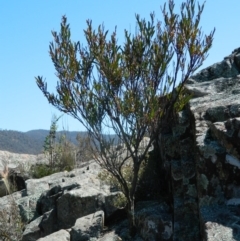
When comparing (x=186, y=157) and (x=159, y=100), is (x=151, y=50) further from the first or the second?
(x=186, y=157)

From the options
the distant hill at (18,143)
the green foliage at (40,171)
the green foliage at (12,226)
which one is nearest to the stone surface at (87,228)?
the green foliage at (12,226)

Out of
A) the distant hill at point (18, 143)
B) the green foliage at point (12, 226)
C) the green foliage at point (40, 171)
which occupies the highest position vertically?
the distant hill at point (18, 143)

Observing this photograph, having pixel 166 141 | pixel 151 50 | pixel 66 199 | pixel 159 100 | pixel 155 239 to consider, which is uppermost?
pixel 151 50

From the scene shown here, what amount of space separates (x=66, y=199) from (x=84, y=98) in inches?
75.2

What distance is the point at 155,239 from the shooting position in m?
6.92

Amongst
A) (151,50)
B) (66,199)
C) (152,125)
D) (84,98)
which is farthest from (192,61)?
(66,199)

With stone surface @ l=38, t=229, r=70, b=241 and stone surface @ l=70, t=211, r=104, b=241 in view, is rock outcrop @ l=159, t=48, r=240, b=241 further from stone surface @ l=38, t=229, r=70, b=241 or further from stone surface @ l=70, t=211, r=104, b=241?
stone surface @ l=38, t=229, r=70, b=241

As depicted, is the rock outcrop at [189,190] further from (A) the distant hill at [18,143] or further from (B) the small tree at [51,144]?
(A) the distant hill at [18,143]

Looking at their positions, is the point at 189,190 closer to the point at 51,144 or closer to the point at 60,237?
the point at 60,237

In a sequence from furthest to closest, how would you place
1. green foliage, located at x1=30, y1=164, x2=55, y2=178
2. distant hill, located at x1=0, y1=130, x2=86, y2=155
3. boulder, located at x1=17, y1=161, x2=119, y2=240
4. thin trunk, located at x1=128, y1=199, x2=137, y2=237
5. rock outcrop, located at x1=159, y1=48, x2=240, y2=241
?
1. distant hill, located at x1=0, y1=130, x2=86, y2=155
2. green foliage, located at x1=30, y1=164, x2=55, y2=178
3. boulder, located at x1=17, y1=161, x2=119, y2=240
4. thin trunk, located at x1=128, y1=199, x2=137, y2=237
5. rock outcrop, located at x1=159, y1=48, x2=240, y2=241

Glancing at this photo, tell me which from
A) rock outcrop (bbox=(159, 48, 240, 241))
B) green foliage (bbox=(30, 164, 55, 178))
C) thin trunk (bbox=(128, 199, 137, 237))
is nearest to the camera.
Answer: rock outcrop (bbox=(159, 48, 240, 241))

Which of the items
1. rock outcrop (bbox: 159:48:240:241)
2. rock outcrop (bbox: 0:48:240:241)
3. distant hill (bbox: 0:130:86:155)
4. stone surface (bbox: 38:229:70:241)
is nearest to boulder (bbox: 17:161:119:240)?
rock outcrop (bbox: 0:48:240:241)

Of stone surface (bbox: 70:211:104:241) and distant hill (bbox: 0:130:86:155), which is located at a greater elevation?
distant hill (bbox: 0:130:86:155)

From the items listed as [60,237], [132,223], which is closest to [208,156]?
[132,223]
